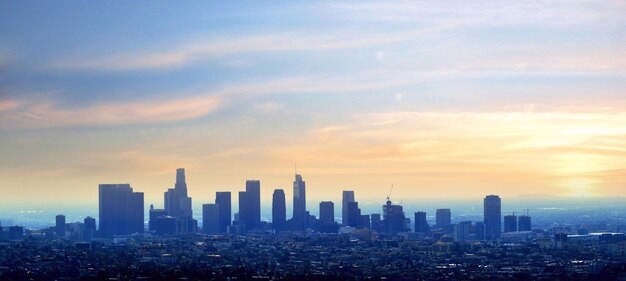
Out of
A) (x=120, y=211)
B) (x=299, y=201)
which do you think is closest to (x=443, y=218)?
(x=299, y=201)

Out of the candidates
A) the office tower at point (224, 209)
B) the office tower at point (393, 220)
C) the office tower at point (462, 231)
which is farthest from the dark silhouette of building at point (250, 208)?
the office tower at point (462, 231)

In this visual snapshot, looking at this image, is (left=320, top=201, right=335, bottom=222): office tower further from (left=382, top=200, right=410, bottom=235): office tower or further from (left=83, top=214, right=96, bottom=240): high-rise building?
(left=83, top=214, right=96, bottom=240): high-rise building

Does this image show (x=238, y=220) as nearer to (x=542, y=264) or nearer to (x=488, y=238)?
(x=488, y=238)

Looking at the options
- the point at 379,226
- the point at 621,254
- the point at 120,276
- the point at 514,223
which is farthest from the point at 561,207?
the point at 120,276

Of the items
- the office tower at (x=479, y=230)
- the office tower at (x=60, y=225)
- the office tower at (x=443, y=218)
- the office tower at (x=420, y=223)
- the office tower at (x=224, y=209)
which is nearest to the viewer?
the office tower at (x=60, y=225)

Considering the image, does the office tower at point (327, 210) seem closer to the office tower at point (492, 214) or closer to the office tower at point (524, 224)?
the office tower at point (492, 214)

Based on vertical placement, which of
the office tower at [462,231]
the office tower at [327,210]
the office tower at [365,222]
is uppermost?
the office tower at [327,210]
